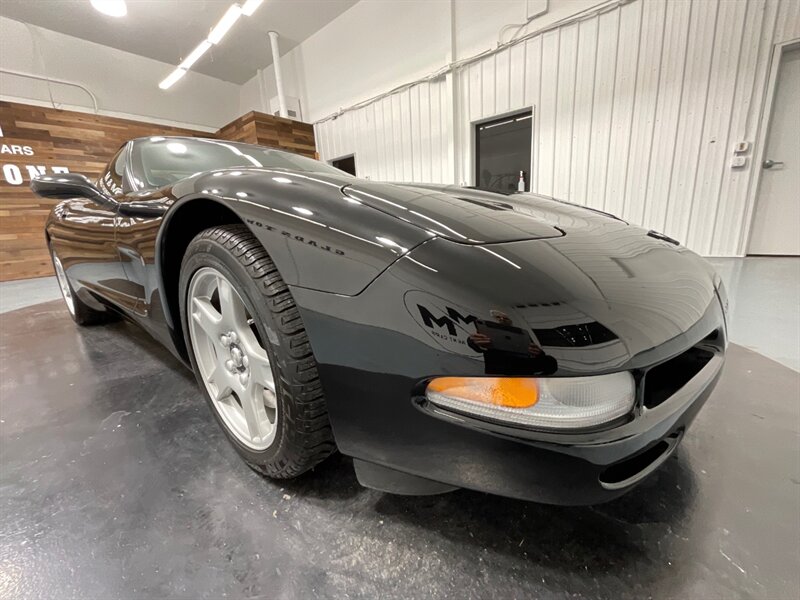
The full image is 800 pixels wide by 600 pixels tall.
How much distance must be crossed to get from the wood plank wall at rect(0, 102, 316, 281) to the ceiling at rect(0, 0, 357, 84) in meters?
1.88

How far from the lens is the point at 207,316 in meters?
0.91

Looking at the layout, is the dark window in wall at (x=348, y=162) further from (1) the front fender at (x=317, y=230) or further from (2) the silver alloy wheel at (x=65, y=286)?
(1) the front fender at (x=317, y=230)

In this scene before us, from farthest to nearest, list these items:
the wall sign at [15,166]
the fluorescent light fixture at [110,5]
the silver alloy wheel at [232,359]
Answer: the wall sign at [15,166], the fluorescent light fixture at [110,5], the silver alloy wheel at [232,359]

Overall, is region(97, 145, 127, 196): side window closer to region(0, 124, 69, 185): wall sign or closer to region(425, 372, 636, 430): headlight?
region(425, 372, 636, 430): headlight

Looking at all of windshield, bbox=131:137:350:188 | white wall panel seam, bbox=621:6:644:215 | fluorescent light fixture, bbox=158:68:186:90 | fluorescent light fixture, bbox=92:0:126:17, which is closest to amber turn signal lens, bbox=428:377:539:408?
windshield, bbox=131:137:350:188

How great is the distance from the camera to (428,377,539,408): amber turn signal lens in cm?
49

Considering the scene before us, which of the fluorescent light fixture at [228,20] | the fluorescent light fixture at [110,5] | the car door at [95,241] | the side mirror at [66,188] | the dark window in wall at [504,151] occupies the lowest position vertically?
the car door at [95,241]

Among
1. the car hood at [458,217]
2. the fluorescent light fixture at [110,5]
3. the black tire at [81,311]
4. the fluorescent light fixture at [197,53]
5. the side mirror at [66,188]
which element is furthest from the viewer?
the fluorescent light fixture at [197,53]

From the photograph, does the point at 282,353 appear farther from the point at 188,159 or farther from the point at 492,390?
the point at 188,159

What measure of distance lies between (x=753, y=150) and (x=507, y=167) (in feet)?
8.52

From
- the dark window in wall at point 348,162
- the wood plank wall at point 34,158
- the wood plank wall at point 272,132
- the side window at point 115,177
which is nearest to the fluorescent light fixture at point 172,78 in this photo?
the wood plank wall at point 272,132

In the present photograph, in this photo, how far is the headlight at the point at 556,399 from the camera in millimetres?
485

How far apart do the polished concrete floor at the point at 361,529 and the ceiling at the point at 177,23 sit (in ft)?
25.3

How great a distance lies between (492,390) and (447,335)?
0.10m
